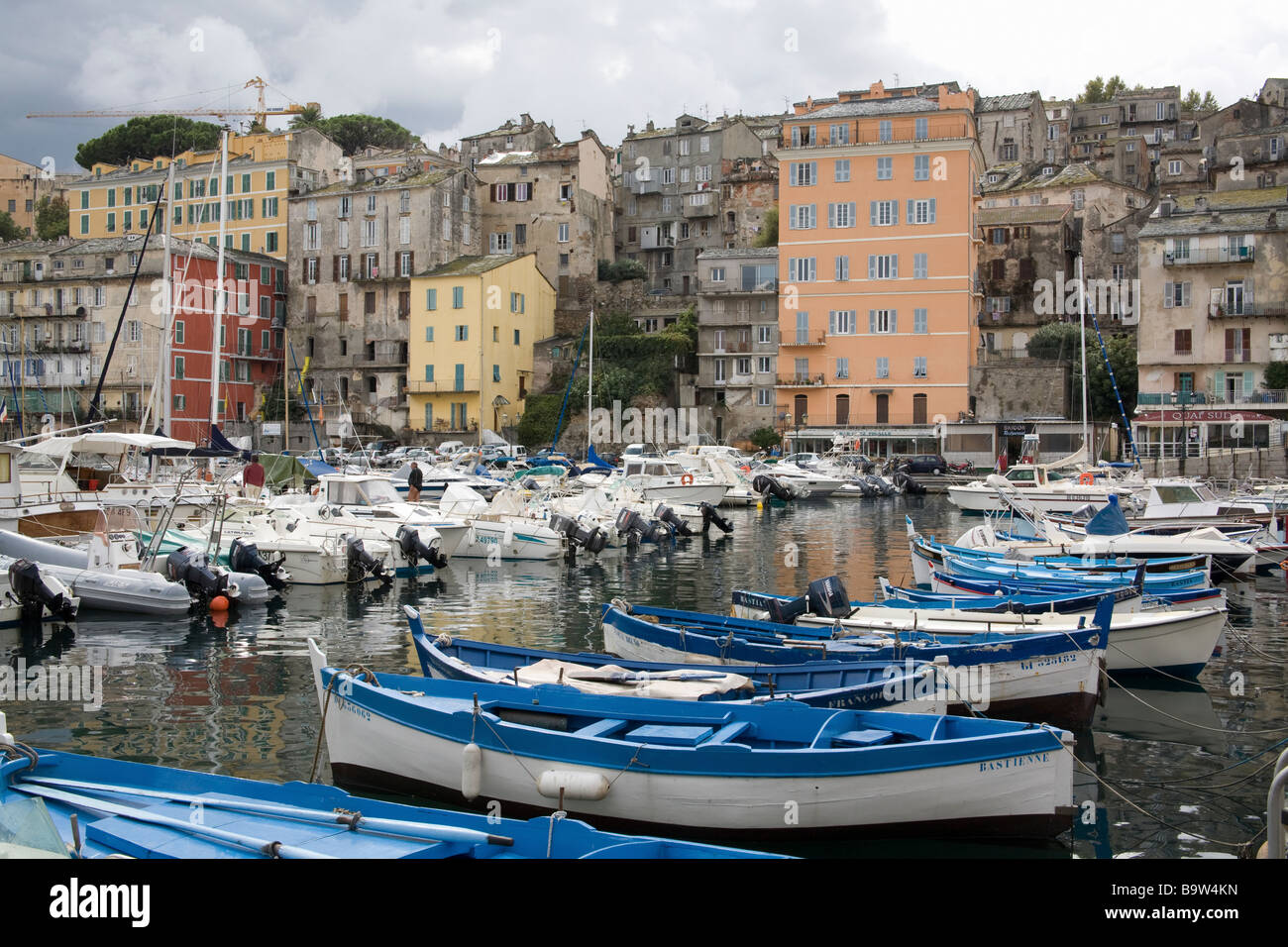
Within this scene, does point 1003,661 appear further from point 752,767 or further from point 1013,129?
point 1013,129

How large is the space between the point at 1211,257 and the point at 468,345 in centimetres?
4149

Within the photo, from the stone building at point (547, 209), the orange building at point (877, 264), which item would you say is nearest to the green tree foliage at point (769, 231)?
the orange building at point (877, 264)

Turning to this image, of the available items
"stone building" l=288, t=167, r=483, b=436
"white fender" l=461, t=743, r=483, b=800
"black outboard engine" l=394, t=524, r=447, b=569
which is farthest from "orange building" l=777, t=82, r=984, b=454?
"white fender" l=461, t=743, r=483, b=800

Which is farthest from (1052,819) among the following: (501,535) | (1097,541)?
(501,535)

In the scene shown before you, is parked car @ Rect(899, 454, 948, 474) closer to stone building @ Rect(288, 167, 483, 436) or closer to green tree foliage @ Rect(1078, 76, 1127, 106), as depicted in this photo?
stone building @ Rect(288, 167, 483, 436)

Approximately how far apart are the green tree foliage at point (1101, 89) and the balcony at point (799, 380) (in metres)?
63.8

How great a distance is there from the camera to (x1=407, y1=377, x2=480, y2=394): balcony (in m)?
69.1

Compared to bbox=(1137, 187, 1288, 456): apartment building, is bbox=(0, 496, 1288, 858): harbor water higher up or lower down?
lower down

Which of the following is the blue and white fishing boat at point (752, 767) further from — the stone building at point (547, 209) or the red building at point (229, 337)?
the stone building at point (547, 209)

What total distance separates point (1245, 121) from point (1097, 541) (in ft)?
226

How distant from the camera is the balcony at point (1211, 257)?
2303 inches

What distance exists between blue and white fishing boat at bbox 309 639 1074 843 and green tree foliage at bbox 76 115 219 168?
311 feet

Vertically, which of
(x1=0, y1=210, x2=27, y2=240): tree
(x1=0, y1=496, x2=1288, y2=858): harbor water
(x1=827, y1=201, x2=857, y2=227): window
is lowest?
(x1=0, y1=496, x2=1288, y2=858): harbor water

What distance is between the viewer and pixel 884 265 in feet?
214
